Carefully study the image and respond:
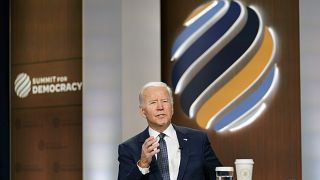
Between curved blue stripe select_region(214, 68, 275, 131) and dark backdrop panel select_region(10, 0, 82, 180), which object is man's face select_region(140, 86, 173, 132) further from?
dark backdrop panel select_region(10, 0, 82, 180)

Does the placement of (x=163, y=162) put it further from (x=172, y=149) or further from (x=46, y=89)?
(x=46, y=89)

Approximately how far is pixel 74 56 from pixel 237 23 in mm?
1736

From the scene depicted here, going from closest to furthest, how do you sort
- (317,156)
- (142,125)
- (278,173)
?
1. (317,156)
2. (278,173)
3. (142,125)

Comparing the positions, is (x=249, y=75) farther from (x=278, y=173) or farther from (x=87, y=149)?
(x=87, y=149)

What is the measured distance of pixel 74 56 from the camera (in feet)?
20.0

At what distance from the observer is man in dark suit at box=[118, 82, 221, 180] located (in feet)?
8.63

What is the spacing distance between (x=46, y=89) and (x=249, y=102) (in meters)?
2.18

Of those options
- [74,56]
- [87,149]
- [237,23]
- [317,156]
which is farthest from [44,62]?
[317,156]

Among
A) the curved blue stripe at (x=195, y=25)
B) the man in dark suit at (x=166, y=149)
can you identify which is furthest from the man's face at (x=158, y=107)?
the curved blue stripe at (x=195, y=25)

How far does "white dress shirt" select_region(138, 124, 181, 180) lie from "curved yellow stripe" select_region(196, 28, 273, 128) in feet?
8.32

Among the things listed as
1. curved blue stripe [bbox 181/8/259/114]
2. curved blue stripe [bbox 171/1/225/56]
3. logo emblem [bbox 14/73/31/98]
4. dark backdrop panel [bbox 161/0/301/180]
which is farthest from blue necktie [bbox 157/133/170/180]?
logo emblem [bbox 14/73/31/98]

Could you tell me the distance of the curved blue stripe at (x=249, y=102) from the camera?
5.11 metres

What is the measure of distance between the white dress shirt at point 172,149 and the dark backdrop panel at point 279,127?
2.46m

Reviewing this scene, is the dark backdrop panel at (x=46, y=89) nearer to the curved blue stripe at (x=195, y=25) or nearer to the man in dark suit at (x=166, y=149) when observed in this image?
the curved blue stripe at (x=195, y=25)
